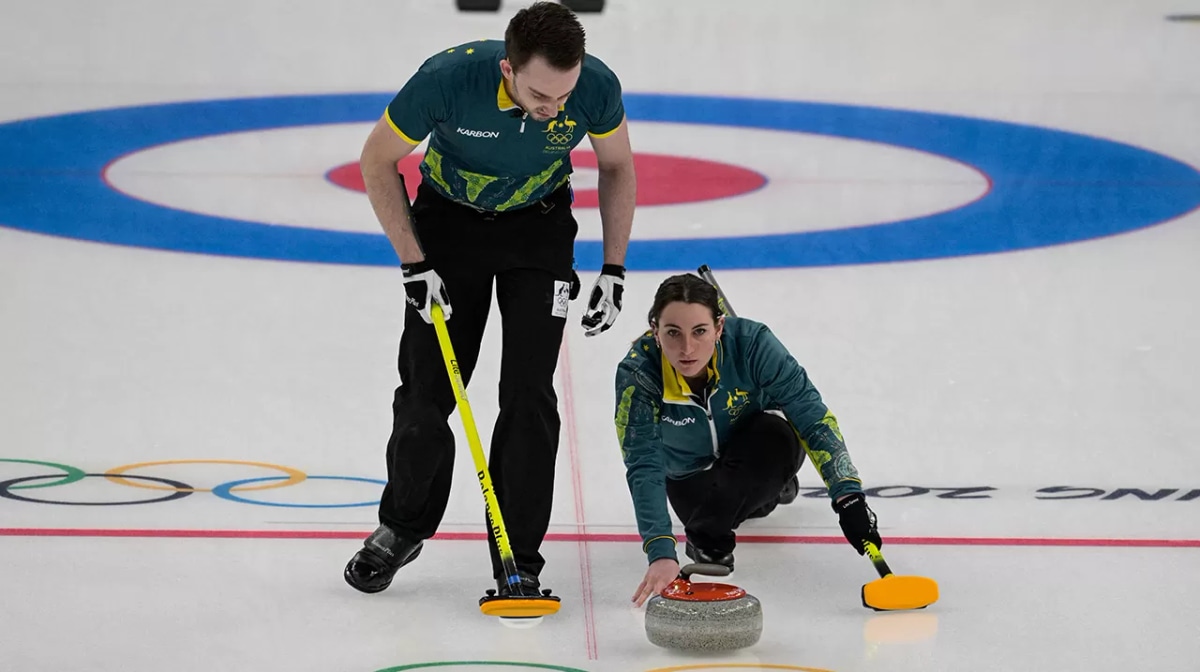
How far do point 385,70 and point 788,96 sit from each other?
10.1ft

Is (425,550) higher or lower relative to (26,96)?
lower

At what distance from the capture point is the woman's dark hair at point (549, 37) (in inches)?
154

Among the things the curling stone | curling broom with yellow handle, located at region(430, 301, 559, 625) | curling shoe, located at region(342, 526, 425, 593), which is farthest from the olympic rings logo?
the curling stone

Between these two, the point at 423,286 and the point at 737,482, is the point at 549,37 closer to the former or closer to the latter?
the point at 423,286

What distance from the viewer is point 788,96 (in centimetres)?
1249

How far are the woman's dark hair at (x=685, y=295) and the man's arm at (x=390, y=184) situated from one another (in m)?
0.61

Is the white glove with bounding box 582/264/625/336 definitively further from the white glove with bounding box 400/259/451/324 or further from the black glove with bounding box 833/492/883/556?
the black glove with bounding box 833/492/883/556

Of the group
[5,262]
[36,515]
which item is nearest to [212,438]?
[36,515]

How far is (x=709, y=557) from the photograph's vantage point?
4551mm

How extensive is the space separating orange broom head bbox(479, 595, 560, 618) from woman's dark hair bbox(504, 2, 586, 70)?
1.29 m

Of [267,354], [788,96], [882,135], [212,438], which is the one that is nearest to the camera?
[212,438]

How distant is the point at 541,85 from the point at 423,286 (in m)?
Result: 0.61

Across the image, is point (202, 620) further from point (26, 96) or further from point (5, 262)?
point (26, 96)

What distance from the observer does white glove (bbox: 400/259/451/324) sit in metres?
4.24
